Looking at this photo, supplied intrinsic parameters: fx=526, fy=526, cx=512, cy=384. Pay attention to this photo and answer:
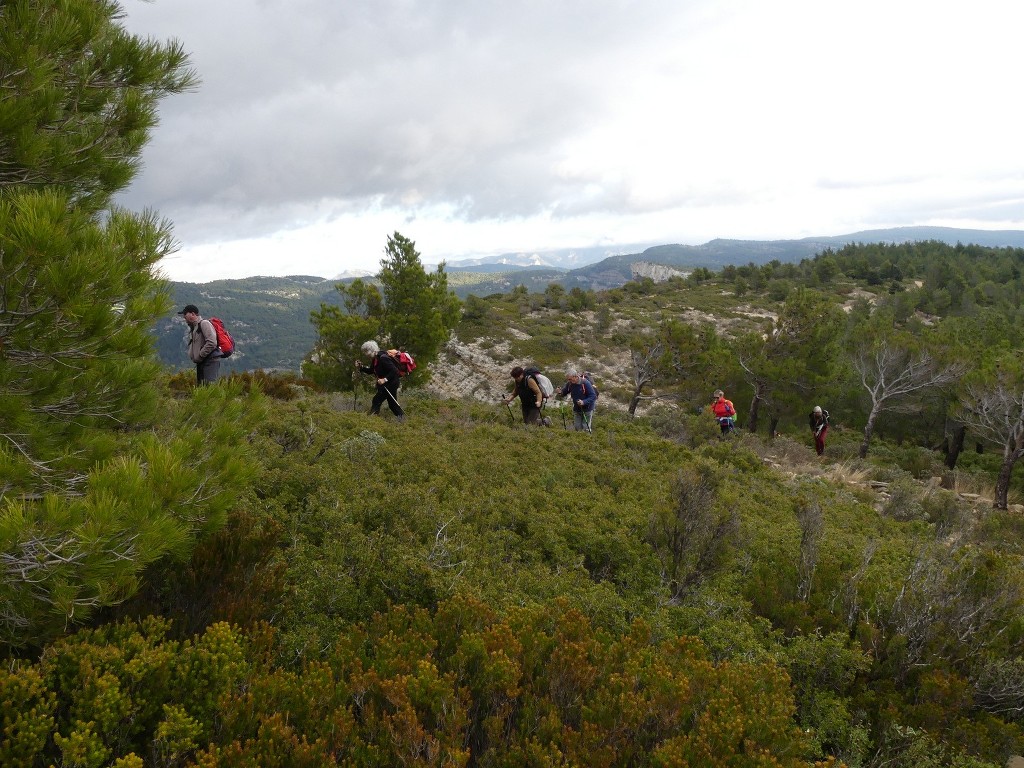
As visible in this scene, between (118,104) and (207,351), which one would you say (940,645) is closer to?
(118,104)

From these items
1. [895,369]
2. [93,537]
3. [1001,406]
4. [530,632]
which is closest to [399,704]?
[530,632]

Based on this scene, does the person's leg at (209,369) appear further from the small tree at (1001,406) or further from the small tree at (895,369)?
the small tree at (895,369)

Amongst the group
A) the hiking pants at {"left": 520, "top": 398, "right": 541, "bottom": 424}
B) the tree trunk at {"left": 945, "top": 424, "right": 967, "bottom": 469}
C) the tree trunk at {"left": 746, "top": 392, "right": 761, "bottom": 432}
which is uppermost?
the hiking pants at {"left": 520, "top": 398, "right": 541, "bottom": 424}

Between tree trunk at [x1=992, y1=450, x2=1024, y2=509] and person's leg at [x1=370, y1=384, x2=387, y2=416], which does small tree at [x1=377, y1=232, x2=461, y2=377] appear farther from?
tree trunk at [x1=992, y1=450, x2=1024, y2=509]

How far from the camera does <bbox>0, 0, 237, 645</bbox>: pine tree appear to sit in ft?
7.71

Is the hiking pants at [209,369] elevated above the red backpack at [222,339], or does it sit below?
below

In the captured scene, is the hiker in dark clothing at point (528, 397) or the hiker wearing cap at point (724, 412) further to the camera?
the hiker wearing cap at point (724, 412)

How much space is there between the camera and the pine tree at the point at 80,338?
235 cm

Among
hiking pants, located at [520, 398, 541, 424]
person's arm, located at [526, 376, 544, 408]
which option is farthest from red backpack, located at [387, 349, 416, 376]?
hiking pants, located at [520, 398, 541, 424]

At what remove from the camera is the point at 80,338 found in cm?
279

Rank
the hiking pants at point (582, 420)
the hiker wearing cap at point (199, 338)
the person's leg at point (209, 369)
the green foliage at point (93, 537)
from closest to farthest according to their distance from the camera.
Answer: the green foliage at point (93, 537), the hiker wearing cap at point (199, 338), the person's leg at point (209, 369), the hiking pants at point (582, 420)

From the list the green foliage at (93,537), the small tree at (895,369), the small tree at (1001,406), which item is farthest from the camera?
the small tree at (895,369)

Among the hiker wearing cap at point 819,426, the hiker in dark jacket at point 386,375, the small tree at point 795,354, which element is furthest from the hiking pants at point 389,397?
the small tree at point 795,354

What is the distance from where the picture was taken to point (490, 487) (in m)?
7.08
